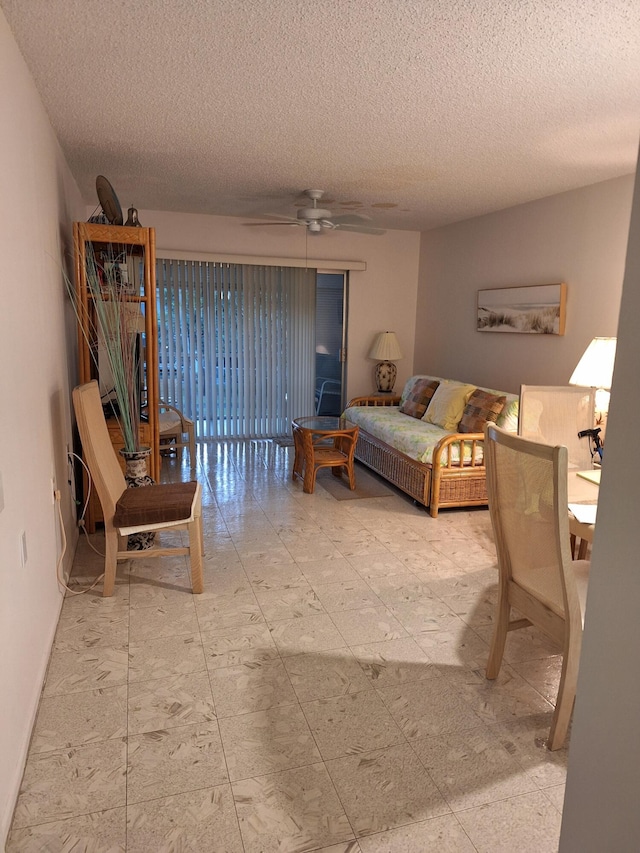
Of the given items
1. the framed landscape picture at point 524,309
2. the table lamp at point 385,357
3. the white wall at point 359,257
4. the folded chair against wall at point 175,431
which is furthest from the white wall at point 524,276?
the folded chair against wall at point 175,431

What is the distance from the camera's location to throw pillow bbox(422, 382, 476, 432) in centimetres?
507

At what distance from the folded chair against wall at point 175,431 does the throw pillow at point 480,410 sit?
8.22 ft

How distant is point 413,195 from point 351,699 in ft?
13.3

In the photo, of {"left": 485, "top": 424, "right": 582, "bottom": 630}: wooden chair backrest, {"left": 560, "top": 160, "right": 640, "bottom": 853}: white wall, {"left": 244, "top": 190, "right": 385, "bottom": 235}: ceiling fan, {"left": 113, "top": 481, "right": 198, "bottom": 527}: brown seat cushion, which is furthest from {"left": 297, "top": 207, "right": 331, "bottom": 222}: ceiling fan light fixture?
{"left": 560, "top": 160, "right": 640, "bottom": 853}: white wall

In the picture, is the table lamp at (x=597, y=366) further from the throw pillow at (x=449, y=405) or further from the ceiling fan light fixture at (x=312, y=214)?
the ceiling fan light fixture at (x=312, y=214)

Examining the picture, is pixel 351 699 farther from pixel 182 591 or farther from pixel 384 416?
pixel 384 416

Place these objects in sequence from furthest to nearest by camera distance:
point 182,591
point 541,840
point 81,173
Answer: point 81,173, point 182,591, point 541,840

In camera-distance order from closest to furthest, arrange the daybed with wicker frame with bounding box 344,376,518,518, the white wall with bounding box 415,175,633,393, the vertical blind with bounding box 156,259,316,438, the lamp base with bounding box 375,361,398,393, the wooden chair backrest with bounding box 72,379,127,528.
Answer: the wooden chair backrest with bounding box 72,379,127,528, the white wall with bounding box 415,175,633,393, the daybed with wicker frame with bounding box 344,376,518,518, the vertical blind with bounding box 156,259,316,438, the lamp base with bounding box 375,361,398,393

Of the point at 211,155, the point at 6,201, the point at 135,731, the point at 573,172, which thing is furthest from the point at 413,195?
the point at 135,731

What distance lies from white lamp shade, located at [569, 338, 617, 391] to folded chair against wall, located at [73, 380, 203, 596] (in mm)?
2417

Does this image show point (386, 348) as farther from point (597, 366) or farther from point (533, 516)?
point (533, 516)

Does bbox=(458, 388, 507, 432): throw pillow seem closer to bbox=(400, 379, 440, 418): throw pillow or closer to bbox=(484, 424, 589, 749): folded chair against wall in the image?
bbox=(400, 379, 440, 418): throw pillow

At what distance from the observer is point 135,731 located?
2018 mm

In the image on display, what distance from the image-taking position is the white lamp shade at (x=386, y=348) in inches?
263
